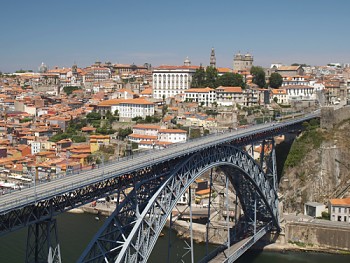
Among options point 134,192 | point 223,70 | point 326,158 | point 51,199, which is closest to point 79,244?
point 134,192

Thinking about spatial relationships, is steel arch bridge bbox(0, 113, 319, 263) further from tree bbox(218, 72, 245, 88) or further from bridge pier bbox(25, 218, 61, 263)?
tree bbox(218, 72, 245, 88)

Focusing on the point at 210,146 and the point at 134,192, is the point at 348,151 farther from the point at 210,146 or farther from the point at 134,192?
the point at 134,192

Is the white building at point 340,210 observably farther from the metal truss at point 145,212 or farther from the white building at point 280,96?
the white building at point 280,96

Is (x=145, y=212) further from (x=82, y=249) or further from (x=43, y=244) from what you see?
(x=82, y=249)

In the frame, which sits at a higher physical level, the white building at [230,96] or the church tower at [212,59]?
the church tower at [212,59]

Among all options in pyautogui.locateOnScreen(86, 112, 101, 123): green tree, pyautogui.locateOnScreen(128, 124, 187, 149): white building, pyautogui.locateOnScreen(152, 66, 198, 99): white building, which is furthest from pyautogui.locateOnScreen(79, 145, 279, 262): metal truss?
pyautogui.locateOnScreen(152, 66, 198, 99): white building

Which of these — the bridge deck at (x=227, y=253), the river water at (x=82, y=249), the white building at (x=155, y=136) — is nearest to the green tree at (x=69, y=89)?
the white building at (x=155, y=136)

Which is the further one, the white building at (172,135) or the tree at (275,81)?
the tree at (275,81)

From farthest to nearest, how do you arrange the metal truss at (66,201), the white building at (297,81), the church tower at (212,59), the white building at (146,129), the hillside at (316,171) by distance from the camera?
the church tower at (212,59) < the white building at (297,81) < the white building at (146,129) < the hillside at (316,171) < the metal truss at (66,201)
